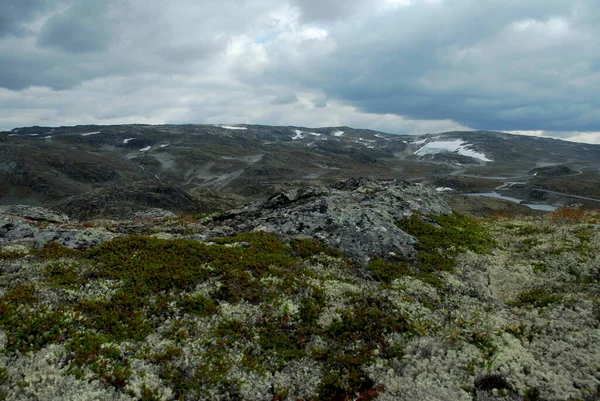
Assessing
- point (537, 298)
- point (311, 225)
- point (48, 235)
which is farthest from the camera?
point (311, 225)

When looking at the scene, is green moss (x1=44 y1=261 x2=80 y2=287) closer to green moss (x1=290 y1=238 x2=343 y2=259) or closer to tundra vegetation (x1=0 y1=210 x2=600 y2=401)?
tundra vegetation (x1=0 y1=210 x2=600 y2=401)

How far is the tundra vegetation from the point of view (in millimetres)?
9445

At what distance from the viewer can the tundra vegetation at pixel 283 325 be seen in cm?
945

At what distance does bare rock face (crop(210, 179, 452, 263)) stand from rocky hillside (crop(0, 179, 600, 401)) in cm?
17

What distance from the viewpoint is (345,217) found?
21234mm

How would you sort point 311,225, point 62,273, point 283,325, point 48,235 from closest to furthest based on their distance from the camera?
point 283,325
point 62,273
point 48,235
point 311,225

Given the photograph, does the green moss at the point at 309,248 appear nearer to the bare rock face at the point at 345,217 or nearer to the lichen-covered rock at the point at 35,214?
the bare rock face at the point at 345,217

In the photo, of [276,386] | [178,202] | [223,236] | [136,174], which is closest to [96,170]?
[136,174]

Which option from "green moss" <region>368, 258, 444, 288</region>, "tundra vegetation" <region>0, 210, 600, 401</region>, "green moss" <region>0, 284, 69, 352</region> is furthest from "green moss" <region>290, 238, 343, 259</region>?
"green moss" <region>0, 284, 69, 352</region>

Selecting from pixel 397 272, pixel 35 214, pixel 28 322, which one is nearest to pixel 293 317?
pixel 397 272

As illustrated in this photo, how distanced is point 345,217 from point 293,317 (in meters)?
9.63

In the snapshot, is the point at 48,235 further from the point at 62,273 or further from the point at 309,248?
the point at 309,248

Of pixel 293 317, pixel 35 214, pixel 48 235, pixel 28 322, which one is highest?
pixel 48 235

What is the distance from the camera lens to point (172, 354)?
33.9 feet
